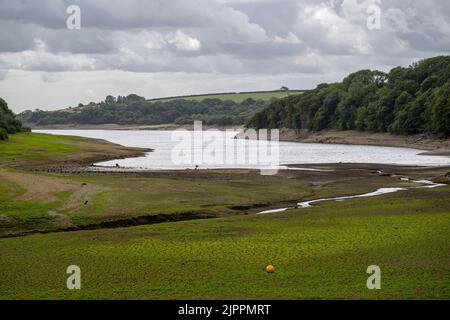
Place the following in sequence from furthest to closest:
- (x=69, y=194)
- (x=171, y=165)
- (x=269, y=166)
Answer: (x=171, y=165), (x=269, y=166), (x=69, y=194)

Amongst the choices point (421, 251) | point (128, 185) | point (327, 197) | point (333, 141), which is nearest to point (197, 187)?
point (128, 185)

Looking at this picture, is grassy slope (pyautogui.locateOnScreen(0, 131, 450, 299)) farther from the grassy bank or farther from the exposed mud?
the grassy bank

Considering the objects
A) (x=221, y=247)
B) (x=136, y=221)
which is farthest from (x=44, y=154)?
(x=221, y=247)

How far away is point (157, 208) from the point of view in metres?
49.7

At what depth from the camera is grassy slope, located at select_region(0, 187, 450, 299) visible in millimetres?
26094

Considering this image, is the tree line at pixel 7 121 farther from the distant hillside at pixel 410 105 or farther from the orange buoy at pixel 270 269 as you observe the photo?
the orange buoy at pixel 270 269

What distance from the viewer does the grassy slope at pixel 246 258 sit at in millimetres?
26094

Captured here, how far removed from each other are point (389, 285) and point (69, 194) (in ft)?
108

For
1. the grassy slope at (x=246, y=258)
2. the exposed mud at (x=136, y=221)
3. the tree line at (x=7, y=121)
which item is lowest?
the exposed mud at (x=136, y=221)

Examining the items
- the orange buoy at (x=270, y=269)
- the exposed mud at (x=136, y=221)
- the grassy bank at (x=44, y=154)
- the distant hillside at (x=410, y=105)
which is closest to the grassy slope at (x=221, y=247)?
the orange buoy at (x=270, y=269)

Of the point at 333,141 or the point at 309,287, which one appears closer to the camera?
the point at 309,287

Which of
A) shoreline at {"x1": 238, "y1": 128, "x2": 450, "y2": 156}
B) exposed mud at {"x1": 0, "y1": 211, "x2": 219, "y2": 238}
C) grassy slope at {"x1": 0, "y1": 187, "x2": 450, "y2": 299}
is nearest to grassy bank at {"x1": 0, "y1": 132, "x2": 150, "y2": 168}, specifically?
exposed mud at {"x1": 0, "y1": 211, "x2": 219, "y2": 238}

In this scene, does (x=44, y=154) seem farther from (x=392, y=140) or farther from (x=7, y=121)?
(x=392, y=140)
